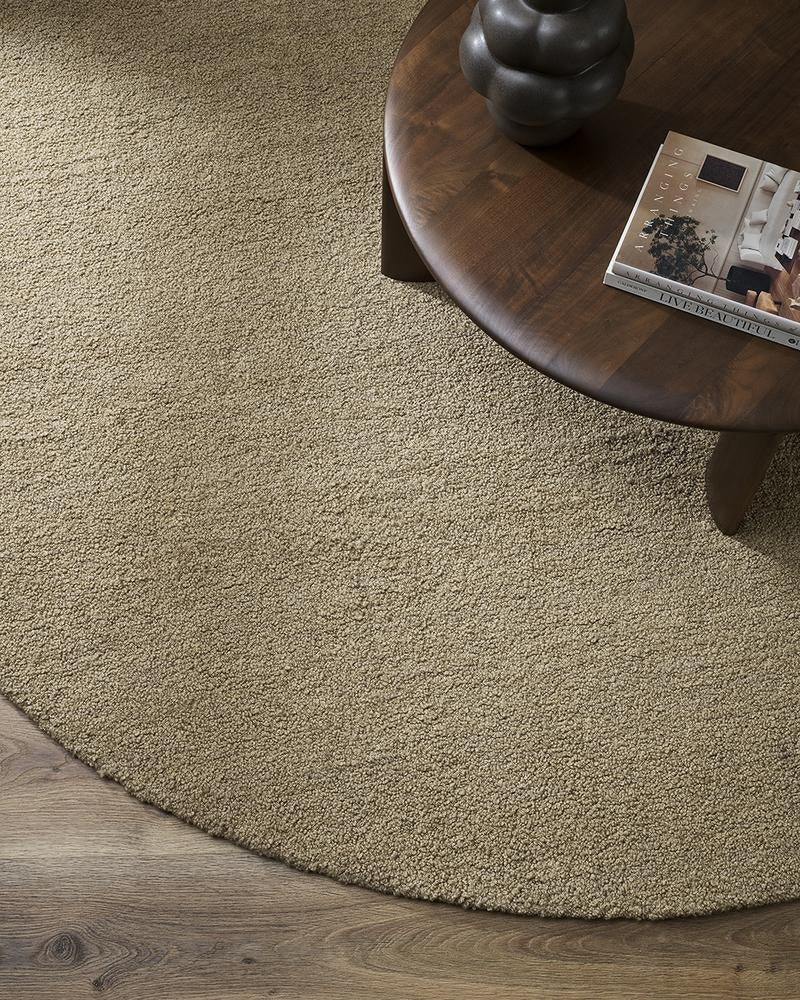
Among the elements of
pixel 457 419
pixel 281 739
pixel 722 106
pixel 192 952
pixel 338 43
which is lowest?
pixel 192 952

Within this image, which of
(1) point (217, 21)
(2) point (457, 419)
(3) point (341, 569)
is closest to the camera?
(3) point (341, 569)

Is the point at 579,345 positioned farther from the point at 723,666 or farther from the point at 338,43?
the point at 338,43

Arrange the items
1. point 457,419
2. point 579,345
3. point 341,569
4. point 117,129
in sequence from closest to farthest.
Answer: point 579,345 → point 341,569 → point 457,419 → point 117,129

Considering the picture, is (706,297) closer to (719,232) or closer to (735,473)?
(719,232)

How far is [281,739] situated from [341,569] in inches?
10.5

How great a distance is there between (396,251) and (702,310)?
24.1 inches

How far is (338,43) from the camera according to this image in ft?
6.75

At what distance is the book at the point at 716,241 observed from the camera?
1.26 m

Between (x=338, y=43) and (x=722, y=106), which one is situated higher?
(x=722, y=106)

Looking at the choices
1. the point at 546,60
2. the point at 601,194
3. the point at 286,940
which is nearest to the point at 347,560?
the point at 286,940

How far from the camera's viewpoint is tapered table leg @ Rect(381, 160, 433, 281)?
5.45 feet

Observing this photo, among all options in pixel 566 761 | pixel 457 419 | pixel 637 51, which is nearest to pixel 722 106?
pixel 637 51

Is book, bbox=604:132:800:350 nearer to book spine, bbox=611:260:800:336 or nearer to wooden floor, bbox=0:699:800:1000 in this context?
book spine, bbox=611:260:800:336

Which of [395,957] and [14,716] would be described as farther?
[14,716]
